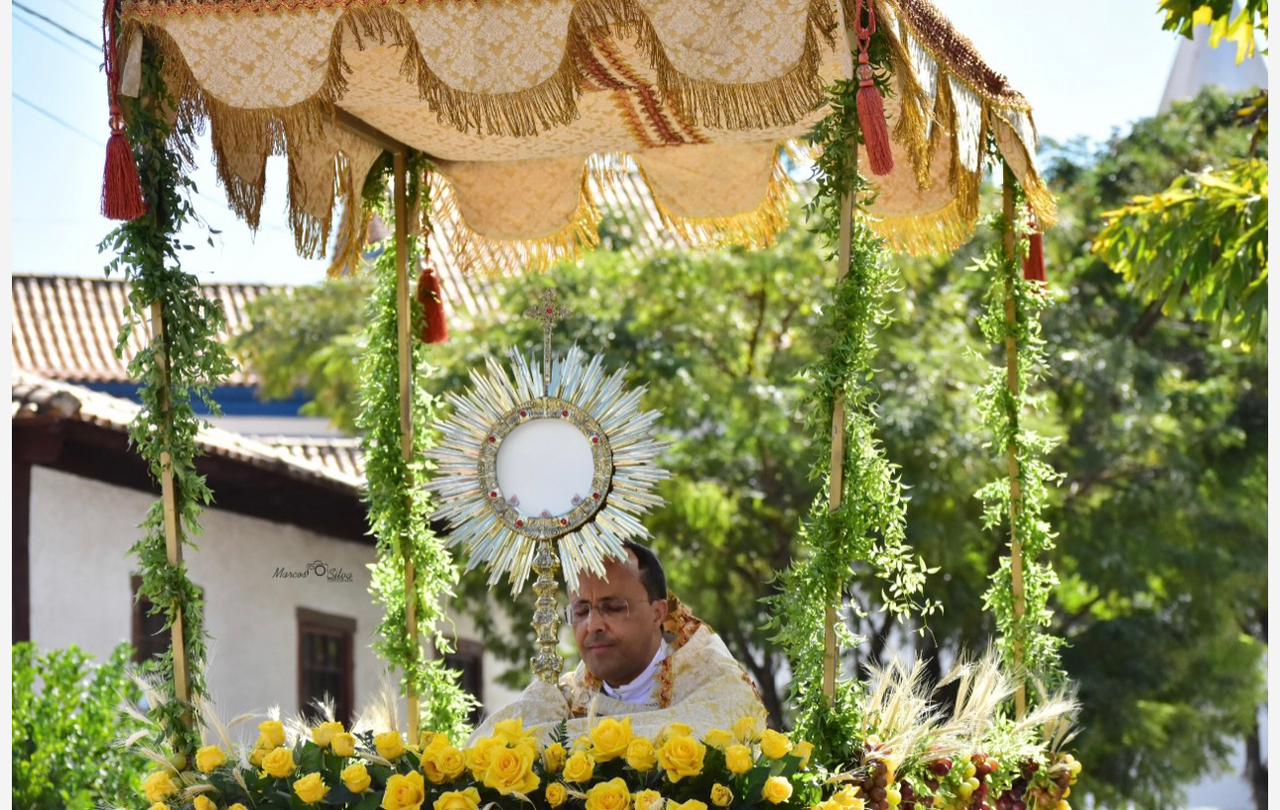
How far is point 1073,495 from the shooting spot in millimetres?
14836

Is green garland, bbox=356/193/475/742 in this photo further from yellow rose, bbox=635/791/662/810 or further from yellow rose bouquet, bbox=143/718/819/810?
yellow rose, bbox=635/791/662/810

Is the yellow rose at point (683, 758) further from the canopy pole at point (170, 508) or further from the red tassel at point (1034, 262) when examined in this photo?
the red tassel at point (1034, 262)

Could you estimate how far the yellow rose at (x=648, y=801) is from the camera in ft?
14.3

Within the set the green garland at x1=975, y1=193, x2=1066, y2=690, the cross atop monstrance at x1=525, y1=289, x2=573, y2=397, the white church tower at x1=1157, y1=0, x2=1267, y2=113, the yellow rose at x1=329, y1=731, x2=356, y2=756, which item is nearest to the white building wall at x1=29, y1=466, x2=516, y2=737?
the green garland at x1=975, y1=193, x2=1066, y2=690

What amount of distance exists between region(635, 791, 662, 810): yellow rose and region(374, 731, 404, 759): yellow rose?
0.73 metres

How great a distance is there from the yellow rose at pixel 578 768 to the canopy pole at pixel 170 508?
1.08 m

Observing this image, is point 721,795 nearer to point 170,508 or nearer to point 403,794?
point 403,794

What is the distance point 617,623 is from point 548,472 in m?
0.51

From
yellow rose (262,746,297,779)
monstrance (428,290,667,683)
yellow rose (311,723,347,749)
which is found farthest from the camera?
monstrance (428,290,667,683)

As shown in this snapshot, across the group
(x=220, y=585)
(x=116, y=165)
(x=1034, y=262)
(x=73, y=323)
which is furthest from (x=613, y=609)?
(x=73, y=323)

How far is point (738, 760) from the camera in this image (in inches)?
176

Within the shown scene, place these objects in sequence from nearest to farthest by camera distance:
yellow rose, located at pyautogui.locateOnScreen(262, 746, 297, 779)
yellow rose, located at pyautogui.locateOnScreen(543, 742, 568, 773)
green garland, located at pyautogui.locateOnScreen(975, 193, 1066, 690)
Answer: yellow rose, located at pyautogui.locateOnScreen(543, 742, 568, 773)
yellow rose, located at pyautogui.locateOnScreen(262, 746, 297, 779)
green garland, located at pyautogui.locateOnScreen(975, 193, 1066, 690)

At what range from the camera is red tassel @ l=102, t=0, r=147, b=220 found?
185 inches

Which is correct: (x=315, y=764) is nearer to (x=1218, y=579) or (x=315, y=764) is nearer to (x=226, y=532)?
(x=226, y=532)
